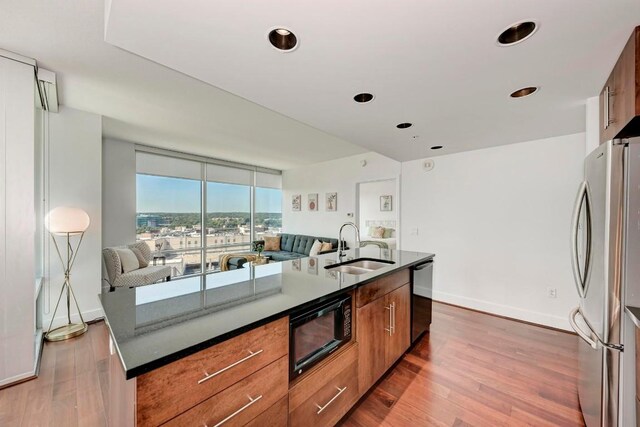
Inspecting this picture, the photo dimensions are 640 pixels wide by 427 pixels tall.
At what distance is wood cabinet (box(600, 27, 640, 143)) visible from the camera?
1.34 meters

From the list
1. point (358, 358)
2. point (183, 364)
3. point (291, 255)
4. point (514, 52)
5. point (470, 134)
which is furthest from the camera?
point (291, 255)

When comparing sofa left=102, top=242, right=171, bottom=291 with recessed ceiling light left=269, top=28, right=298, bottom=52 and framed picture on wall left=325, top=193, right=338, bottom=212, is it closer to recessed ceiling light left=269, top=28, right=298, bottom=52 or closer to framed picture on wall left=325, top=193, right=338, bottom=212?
framed picture on wall left=325, top=193, right=338, bottom=212

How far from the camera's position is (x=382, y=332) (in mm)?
1967

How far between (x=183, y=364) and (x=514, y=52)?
2.26 meters

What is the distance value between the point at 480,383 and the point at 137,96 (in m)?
4.22

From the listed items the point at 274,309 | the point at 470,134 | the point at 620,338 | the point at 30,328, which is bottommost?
the point at 30,328

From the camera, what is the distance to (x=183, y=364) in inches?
34.0

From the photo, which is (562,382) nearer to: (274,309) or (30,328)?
(274,309)

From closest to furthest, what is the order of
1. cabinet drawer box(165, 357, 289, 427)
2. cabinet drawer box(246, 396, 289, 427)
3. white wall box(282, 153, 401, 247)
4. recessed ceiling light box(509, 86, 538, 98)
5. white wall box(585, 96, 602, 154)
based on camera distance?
cabinet drawer box(165, 357, 289, 427), cabinet drawer box(246, 396, 289, 427), recessed ceiling light box(509, 86, 538, 98), white wall box(585, 96, 602, 154), white wall box(282, 153, 401, 247)

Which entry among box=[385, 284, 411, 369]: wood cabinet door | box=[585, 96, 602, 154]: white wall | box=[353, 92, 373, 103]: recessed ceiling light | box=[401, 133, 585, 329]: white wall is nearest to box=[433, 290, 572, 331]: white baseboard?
box=[401, 133, 585, 329]: white wall

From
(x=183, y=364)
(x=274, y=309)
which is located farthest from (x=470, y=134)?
(x=183, y=364)

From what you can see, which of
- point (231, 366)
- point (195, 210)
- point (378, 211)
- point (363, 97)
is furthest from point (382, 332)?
point (378, 211)

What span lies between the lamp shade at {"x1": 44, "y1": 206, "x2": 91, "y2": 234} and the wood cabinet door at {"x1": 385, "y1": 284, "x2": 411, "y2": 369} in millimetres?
3322

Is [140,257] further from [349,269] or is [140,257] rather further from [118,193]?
[349,269]
